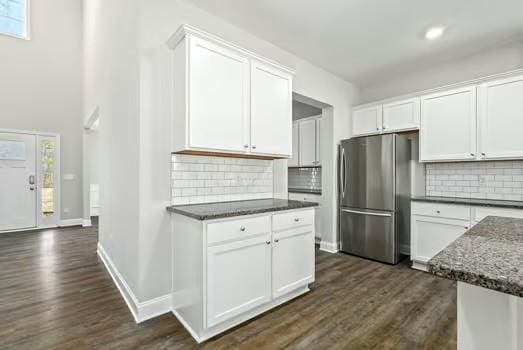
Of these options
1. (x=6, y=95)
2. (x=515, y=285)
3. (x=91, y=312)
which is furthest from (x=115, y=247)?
(x=6, y=95)

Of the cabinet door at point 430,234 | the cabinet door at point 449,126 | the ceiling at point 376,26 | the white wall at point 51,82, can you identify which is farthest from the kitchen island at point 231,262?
the white wall at point 51,82

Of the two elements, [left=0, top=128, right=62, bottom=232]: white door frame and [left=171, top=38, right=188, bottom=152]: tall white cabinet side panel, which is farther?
[left=0, top=128, right=62, bottom=232]: white door frame

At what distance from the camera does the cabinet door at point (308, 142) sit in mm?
4668

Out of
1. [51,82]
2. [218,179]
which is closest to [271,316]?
[218,179]

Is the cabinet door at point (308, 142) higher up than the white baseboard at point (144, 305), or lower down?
higher up

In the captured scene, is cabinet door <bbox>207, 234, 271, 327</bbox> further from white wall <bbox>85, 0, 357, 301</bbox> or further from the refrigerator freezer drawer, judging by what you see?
the refrigerator freezer drawer

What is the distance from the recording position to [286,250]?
232 centimetres

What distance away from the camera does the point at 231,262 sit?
1924 mm

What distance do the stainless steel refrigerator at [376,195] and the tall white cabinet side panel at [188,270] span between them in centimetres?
253

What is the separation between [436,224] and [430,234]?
142 millimetres

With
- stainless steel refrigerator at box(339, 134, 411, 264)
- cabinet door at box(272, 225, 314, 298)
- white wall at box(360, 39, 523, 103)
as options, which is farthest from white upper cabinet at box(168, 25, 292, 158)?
white wall at box(360, 39, 523, 103)

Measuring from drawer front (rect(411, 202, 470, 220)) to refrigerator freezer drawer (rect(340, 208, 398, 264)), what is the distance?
320 millimetres

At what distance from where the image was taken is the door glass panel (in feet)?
19.0

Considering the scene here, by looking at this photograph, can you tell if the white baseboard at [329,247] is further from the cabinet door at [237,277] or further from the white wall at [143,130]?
the white wall at [143,130]
